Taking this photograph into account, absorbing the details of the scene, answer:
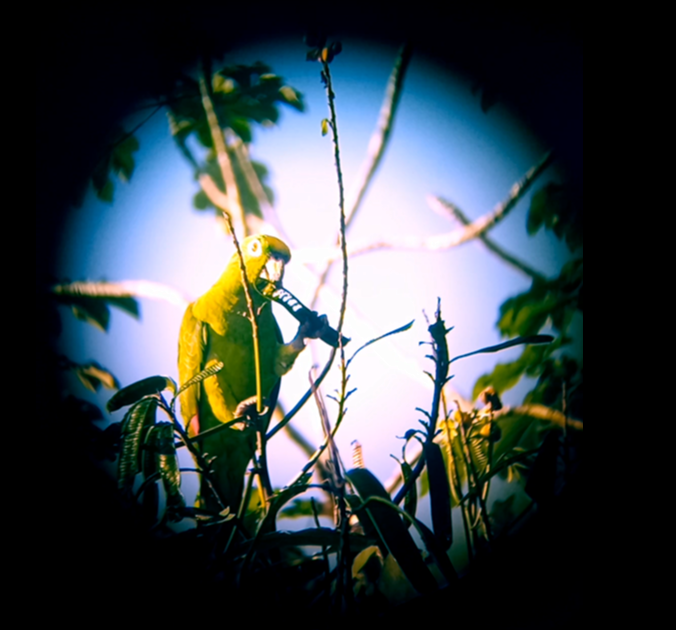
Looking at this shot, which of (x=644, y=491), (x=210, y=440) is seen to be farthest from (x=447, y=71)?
(x=644, y=491)

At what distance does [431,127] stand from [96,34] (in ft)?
1.97

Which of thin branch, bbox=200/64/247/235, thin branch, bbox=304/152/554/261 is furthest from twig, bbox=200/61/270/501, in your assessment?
thin branch, bbox=304/152/554/261

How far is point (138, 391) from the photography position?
625 millimetres

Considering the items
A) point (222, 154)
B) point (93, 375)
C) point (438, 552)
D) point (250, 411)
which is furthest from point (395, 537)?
point (222, 154)

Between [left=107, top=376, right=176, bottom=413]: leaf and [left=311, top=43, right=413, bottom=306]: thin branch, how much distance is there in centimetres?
43

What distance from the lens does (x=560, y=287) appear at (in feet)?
2.44

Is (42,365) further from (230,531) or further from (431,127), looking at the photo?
(431,127)

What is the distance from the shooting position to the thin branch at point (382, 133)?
25.7 inches

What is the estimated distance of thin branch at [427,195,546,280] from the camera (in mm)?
682

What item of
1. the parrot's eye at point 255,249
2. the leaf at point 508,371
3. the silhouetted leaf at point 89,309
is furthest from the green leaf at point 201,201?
the leaf at point 508,371

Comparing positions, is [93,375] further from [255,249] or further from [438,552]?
[438,552]

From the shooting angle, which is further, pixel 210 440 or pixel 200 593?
pixel 210 440

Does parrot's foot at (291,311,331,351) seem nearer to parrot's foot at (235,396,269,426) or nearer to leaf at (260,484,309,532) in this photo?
parrot's foot at (235,396,269,426)

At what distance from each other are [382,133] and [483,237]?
26 cm
